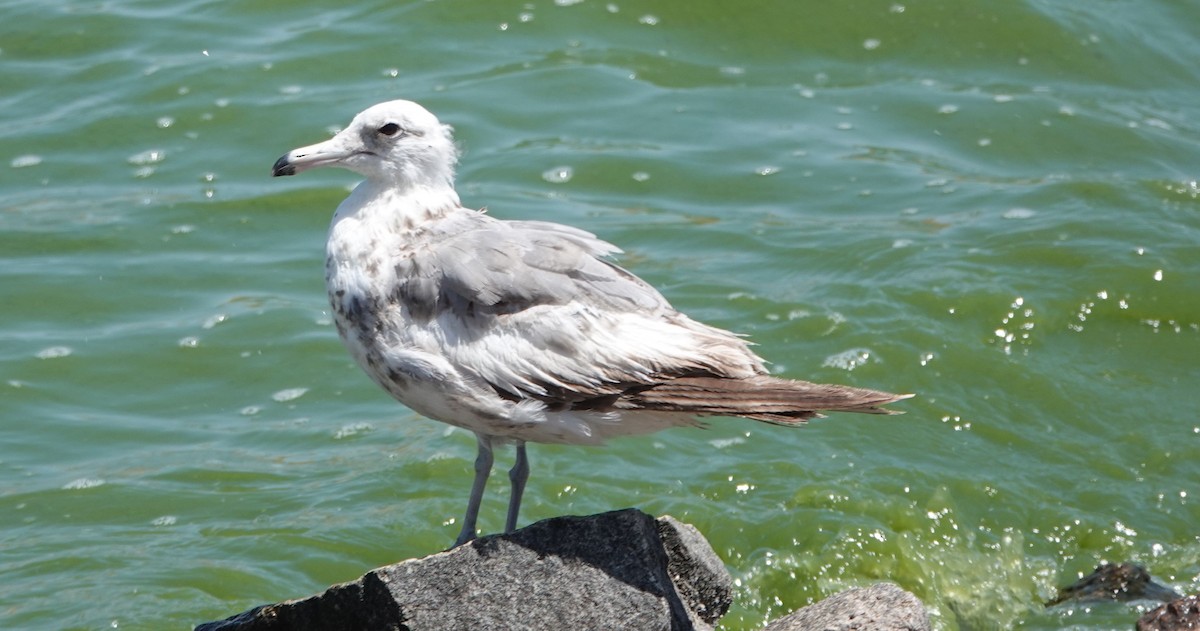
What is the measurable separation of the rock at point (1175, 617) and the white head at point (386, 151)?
10.8 ft

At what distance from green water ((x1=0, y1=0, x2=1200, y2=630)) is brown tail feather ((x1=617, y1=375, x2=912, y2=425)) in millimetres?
2509

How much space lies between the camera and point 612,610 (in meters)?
5.49

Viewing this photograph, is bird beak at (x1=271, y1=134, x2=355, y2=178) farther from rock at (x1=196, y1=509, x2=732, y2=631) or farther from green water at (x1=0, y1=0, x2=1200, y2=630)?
green water at (x1=0, y1=0, x2=1200, y2=630)

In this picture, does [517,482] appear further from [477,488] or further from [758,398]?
[758,398]

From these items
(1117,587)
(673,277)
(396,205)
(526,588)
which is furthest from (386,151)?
(673,277)

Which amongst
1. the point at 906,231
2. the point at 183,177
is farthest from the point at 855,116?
the point at 183,177

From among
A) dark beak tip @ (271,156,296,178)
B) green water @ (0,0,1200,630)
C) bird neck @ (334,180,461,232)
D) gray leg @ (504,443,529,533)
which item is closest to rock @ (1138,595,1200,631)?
green water @ (0,0,1200,630)

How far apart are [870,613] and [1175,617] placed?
119 centimetres

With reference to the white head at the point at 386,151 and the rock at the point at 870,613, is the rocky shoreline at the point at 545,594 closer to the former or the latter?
the rock at the point at 870,613

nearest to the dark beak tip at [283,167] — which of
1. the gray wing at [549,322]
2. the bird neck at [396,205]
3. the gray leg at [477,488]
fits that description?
Result: the bird neck at [396,205]

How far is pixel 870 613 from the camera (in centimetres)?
547

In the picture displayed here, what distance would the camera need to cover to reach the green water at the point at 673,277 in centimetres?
821

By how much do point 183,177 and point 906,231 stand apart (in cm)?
571

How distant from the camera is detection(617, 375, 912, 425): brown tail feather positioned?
5137 millimetres
